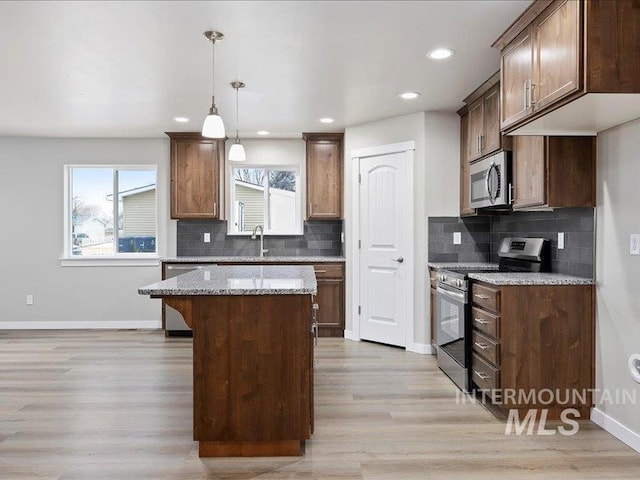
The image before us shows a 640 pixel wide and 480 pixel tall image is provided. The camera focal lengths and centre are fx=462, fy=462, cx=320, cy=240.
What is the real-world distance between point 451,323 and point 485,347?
580 mm

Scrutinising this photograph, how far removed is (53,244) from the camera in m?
5.77

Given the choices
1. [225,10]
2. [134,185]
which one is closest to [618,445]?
[225,10]

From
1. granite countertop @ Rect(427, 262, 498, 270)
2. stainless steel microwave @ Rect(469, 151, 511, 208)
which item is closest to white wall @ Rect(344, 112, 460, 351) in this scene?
granite countertop @ Rect(427, 262, 498, 270)

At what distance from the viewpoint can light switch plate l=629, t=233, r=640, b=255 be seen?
8.08 ft

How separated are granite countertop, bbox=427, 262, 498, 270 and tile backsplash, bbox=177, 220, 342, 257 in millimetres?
1684

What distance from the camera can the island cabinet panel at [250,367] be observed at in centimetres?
237

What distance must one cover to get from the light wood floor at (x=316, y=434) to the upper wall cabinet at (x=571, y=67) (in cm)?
178

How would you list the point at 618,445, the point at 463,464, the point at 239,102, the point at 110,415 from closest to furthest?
the point at 463,464
the point at 618,445
the point at 110,415
the point at 239,102

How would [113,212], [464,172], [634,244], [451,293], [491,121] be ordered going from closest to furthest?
[634,244] → [451,293] → [491,121] → [464,172] → [113,212]

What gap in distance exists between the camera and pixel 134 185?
5.90 metres

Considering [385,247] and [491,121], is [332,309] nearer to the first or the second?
[385,247]

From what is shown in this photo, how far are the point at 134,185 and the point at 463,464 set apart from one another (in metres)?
5.06

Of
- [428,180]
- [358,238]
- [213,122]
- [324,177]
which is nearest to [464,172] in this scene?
→ [428,180]

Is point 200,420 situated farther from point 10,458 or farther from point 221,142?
point 221,142
